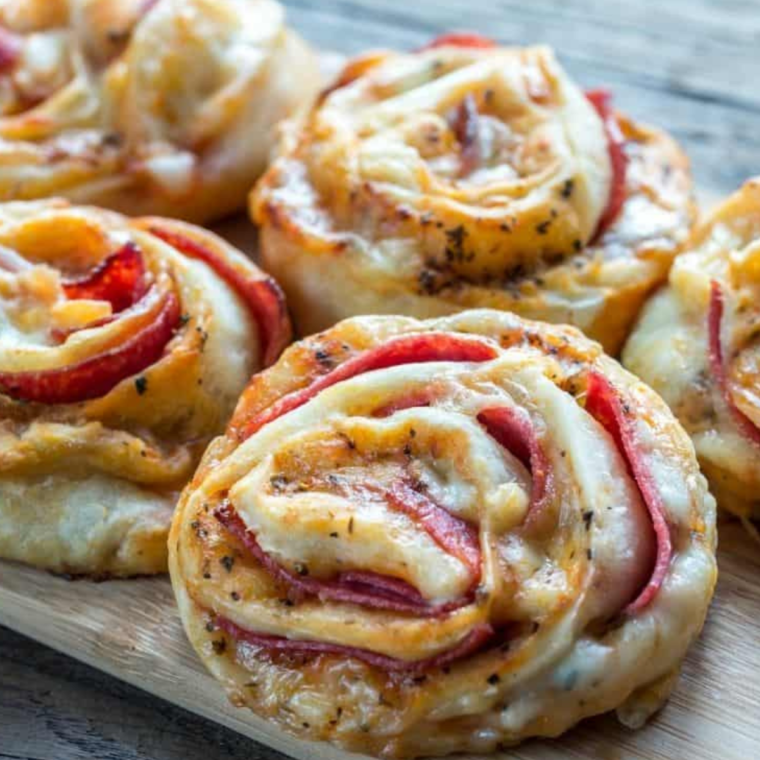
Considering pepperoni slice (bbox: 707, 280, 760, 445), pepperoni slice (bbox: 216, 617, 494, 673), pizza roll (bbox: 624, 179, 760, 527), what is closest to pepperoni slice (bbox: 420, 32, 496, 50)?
pizza roll (bbox: 624, 179, 760, 527)

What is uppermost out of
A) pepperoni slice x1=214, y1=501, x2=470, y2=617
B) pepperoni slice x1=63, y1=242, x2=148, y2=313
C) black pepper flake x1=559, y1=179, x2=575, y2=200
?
black pepper flake x1=559, y1=179, x2=575, y2=200

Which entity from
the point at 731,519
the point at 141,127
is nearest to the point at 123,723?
the point at 731,519

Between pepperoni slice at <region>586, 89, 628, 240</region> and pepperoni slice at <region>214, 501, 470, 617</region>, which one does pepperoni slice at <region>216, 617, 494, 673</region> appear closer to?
pepperoni slice at <region>214, 501, 470, 617</region>

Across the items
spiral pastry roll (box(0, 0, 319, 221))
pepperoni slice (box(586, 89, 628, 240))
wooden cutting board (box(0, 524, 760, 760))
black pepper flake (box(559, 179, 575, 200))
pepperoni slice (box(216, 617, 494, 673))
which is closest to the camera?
pepperoni slice (box(216, 617, 494, 673))

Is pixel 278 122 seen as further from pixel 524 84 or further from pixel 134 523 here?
pixel 134 523

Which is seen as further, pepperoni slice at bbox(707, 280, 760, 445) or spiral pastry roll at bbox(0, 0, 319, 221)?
spiral pastry roll at bbox(0, 0, 319, 221)

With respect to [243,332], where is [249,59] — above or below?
above

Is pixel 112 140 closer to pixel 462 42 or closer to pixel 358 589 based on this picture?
pixel 462 42
